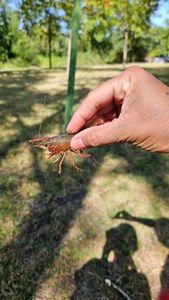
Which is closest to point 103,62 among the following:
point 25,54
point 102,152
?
point 25,54

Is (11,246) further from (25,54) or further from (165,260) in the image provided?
(25,54)

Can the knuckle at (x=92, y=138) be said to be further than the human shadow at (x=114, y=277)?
No

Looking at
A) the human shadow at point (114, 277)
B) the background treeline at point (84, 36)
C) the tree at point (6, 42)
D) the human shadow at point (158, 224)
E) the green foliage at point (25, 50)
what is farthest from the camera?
the green foliage at point (25, 50)

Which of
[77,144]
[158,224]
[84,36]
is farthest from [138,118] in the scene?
[84,36]

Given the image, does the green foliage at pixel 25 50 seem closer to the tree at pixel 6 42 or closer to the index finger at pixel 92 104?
the tree at pixel 6 42

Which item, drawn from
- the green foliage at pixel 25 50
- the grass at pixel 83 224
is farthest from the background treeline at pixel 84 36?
the grass at pixel 83 224
